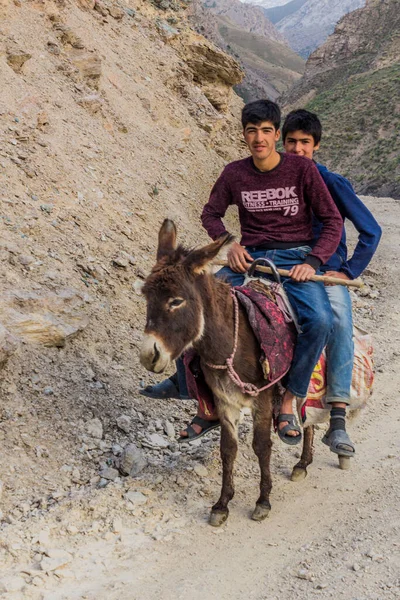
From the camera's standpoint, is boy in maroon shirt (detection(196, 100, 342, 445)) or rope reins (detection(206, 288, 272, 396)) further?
boy in maroon shirt (detection(196, 100, 342, 445))

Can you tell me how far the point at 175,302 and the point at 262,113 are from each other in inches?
76.3

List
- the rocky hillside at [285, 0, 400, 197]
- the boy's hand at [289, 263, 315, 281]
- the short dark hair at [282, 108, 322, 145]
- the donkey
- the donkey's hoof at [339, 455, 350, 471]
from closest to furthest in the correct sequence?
the donkey < the boy's hand at [289, 263, 315, 281] < the donkey's hoof at [339, 455, 350, 471] < the short dark hair at [282, 108, 322, 145] < the rocky hillside at [285, 0, 400, 197]

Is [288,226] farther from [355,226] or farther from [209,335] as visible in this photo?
[209,335]

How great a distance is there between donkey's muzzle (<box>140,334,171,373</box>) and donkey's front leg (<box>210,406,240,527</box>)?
956 millimetres

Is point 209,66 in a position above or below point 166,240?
above

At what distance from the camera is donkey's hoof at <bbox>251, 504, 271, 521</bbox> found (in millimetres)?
4527

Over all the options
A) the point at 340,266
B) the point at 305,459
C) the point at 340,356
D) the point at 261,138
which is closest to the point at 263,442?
the point at 340,356

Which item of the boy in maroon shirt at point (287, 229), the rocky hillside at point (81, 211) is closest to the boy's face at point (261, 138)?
the boy in maroon shirt at point (287, 229)

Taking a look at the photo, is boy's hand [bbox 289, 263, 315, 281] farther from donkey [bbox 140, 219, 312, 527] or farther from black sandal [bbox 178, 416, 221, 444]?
black sandal [bbox 178, 416, 221, 444]

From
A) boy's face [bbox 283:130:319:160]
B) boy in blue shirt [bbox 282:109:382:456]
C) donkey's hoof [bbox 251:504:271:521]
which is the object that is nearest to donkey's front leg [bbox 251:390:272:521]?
donkey's hoof [bbox 251:504:271:521]

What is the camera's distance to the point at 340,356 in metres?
4.72

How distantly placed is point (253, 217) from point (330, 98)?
76.3m

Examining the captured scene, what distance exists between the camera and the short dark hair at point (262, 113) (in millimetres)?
4641

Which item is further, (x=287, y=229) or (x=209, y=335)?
(x=287, y=229)
